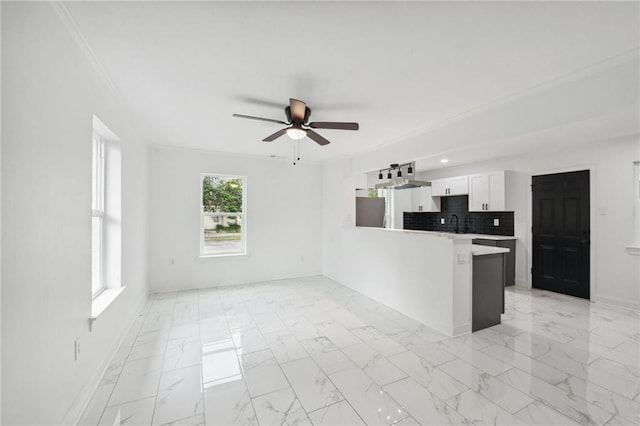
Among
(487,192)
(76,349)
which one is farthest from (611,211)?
(76,349)

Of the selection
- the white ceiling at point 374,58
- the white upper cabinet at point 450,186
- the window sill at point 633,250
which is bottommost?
the window sill at point 633,250

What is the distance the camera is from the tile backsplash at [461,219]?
5.34 m

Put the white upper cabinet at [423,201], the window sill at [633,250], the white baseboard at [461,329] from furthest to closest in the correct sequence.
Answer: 1. the white upper cabinet at [423,201]
2. the window sill at [633,250]
3. the white baseboard at [461,329]

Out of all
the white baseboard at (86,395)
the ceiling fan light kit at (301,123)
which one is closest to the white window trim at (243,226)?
the white baseboard at (86,395)

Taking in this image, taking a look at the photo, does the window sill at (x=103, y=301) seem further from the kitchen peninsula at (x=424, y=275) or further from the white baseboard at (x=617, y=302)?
the white baseboard at (x=617, y=302)

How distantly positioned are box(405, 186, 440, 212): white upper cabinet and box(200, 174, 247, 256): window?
417 centimetres

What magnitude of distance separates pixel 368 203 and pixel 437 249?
8.13 ft

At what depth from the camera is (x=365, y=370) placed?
232 cm

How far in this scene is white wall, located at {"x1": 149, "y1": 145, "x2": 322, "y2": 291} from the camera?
4.62 m

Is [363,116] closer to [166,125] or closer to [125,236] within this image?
[166,125]

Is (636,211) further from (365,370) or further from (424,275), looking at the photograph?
(365,370)

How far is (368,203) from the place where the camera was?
5.60 metres

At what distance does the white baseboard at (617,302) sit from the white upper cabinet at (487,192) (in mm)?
1844

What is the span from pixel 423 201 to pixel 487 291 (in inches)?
142
